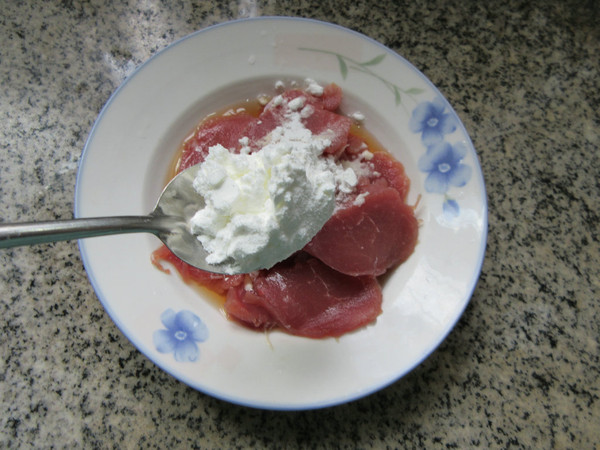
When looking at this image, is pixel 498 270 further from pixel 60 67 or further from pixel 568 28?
pixel 60 67

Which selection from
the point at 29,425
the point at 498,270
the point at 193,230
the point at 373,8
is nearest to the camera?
the point at 193,230

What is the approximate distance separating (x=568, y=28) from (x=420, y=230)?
833 millimetres

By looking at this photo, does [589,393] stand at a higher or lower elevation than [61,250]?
lower

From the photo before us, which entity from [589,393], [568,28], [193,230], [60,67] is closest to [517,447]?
[589,393]

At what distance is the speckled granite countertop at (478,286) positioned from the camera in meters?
1.12

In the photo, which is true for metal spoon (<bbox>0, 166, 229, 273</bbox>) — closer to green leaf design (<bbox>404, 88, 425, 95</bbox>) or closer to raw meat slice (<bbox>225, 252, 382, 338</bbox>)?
raw meat slice (<bbox>225, 252, 382, 338</bbox>)

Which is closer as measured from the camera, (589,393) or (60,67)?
(589,393)

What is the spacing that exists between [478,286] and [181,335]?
0.79 meters

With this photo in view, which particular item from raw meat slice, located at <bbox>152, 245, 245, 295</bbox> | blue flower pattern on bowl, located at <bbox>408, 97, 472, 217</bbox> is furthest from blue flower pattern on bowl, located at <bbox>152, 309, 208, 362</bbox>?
blue flower pattern on bowl, located at <bbox>408, 97, 472, 217</bbox>

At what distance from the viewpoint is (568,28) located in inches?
53.1

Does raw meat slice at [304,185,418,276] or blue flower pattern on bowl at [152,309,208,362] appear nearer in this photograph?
blue flower pattern on bowl at [152,309,208,362]

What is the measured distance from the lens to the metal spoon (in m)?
0.74

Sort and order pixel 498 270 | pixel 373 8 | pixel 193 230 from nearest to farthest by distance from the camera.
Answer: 1. pixel 193 230
2. pixel 498 270
3. pixel 373 8

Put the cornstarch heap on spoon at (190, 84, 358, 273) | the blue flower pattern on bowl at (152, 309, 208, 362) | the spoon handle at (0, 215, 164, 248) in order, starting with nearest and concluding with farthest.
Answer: the spoon handle at (0, 215, 164, 248) → the cornstarch heap on spoon at (190, 84, 358, 273) → the blue flower pattern on bowl at (152, 309, 208, 362)
